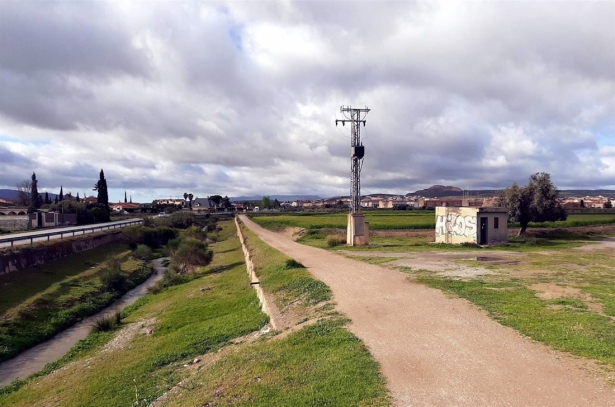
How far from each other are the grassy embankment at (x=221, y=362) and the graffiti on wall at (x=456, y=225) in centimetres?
1615

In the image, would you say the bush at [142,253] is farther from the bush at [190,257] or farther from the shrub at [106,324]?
the shrub at [106,324]

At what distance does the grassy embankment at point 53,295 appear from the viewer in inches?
764

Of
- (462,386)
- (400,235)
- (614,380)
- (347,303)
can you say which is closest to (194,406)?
(462,386)

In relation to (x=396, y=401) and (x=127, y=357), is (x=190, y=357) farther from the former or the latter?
(x=396, y=401)

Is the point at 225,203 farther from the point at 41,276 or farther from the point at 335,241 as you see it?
the point at 41,276

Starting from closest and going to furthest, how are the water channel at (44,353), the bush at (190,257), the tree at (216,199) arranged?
the water channel at (44,353) → the bush at (190,257) → the tree at (216,199)

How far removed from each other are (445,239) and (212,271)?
58.1 ft

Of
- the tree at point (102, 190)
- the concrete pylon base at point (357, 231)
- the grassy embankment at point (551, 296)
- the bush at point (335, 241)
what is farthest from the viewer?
the tree at point (102, 190)

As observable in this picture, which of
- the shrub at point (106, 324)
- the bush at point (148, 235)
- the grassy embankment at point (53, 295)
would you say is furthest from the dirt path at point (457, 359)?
the bush at point (148, 235)

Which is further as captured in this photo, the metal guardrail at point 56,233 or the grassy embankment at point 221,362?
the metal guardrail at point 56,233

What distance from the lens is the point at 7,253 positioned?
27906 millimetres

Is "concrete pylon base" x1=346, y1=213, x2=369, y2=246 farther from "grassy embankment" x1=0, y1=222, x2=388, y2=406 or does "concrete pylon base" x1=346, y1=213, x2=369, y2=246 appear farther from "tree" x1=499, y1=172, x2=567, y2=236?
"tree" x1=499, y1=172, x2=567, y2=236

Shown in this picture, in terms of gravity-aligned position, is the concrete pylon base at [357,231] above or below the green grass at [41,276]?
above

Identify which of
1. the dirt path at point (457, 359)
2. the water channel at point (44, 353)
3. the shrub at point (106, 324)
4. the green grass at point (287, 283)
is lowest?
the water channel at point (44, 353)
